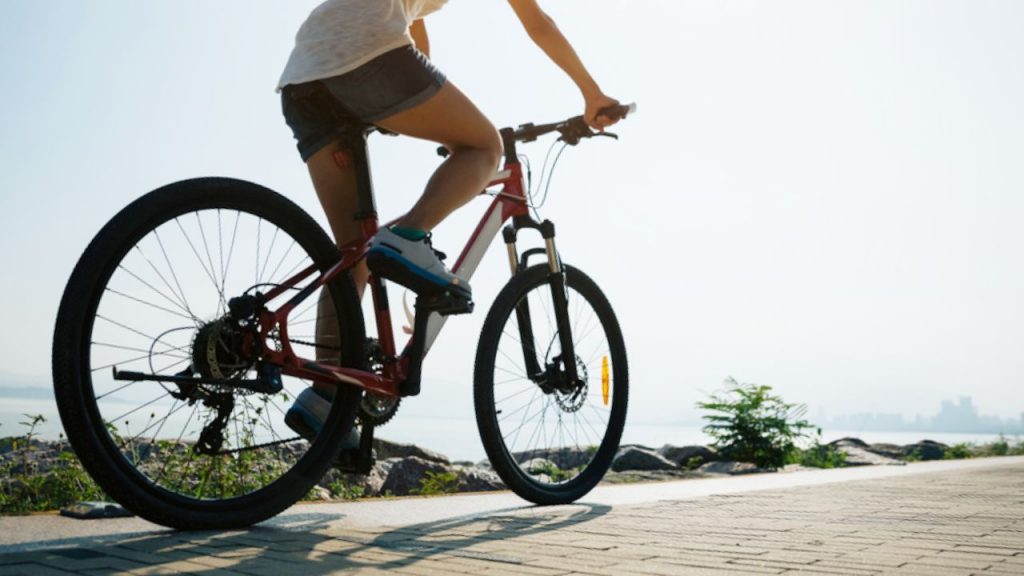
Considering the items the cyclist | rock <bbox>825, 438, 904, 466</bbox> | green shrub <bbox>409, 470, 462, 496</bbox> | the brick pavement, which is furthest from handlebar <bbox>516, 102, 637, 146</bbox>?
rock <bbox>825, 438, 904, 466</bbox>

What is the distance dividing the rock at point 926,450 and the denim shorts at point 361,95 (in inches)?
407

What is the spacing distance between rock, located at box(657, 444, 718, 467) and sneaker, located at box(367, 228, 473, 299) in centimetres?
614

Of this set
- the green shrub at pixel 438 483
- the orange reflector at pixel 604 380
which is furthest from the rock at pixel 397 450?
the orange reflector at pixel 604 380

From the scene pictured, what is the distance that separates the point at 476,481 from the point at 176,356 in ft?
11.1

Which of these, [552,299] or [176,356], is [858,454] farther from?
[176,356]

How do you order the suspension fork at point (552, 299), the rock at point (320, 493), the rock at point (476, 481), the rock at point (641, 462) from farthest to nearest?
the rock at point (641, 462) < the rock at point (476, 481) < the rock at point (320, 493) < the suspension fork at point (552, 299)

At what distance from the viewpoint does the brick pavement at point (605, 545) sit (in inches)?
82.0

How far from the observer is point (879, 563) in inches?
91.4

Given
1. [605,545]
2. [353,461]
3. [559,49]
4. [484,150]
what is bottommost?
[605,545]

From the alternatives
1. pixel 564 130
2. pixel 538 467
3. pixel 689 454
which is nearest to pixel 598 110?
pixel 564 130

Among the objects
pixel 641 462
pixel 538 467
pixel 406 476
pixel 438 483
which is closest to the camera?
pixel 438 483

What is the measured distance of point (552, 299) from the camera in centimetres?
404

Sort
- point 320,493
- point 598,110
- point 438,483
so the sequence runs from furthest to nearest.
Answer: point 438,483
point 320,493
point 598,110

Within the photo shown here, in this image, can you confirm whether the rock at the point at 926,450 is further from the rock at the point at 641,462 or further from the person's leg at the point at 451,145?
the person's leg at the point at 451,145
